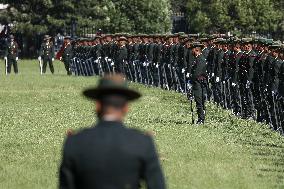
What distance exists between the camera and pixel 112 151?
6.79 meters

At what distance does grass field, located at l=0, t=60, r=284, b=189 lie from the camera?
47.7 ft

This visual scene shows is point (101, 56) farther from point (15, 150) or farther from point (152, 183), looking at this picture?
point (152, 183)

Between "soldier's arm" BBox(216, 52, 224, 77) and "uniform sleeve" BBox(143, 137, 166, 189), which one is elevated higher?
"uniform sleeve" BBox(143, 137, 166, 189)

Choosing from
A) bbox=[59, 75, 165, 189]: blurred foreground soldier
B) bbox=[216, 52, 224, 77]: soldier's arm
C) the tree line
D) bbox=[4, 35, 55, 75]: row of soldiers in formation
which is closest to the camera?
bbox=[59, 75, 165, 189]: blurred foreground soldier

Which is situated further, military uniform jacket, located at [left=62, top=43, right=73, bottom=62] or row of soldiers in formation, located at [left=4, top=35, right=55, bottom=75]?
military uniform jacket, located at [left=62, top=43, right=73, bottom=62]

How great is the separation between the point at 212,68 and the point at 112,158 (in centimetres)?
2158

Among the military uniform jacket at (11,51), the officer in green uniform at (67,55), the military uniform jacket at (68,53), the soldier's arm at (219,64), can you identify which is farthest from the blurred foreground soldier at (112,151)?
the military uniform jacket at (11,51)

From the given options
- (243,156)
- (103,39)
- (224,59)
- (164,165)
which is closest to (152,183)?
(164,165)

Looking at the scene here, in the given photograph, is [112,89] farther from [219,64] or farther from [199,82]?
[219,64]

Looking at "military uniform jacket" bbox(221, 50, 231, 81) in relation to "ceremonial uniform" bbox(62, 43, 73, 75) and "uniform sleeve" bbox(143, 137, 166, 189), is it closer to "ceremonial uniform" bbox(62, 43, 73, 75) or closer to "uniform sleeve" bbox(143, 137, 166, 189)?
"uniform sleeve" bbox(143, 137, 166, 189)

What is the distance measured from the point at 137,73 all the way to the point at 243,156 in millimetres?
23491

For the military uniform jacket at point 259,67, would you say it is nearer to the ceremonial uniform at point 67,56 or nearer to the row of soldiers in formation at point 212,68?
the row of soldiers in formation at point 212,68

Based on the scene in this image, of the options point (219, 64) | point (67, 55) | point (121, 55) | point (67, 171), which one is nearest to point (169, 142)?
point (219, 64)

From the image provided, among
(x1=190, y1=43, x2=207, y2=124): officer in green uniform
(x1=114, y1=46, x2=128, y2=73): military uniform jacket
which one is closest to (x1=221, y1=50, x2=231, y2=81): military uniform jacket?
(x1=190, y1=43, x2=207, y2=124): officer in green uniform
